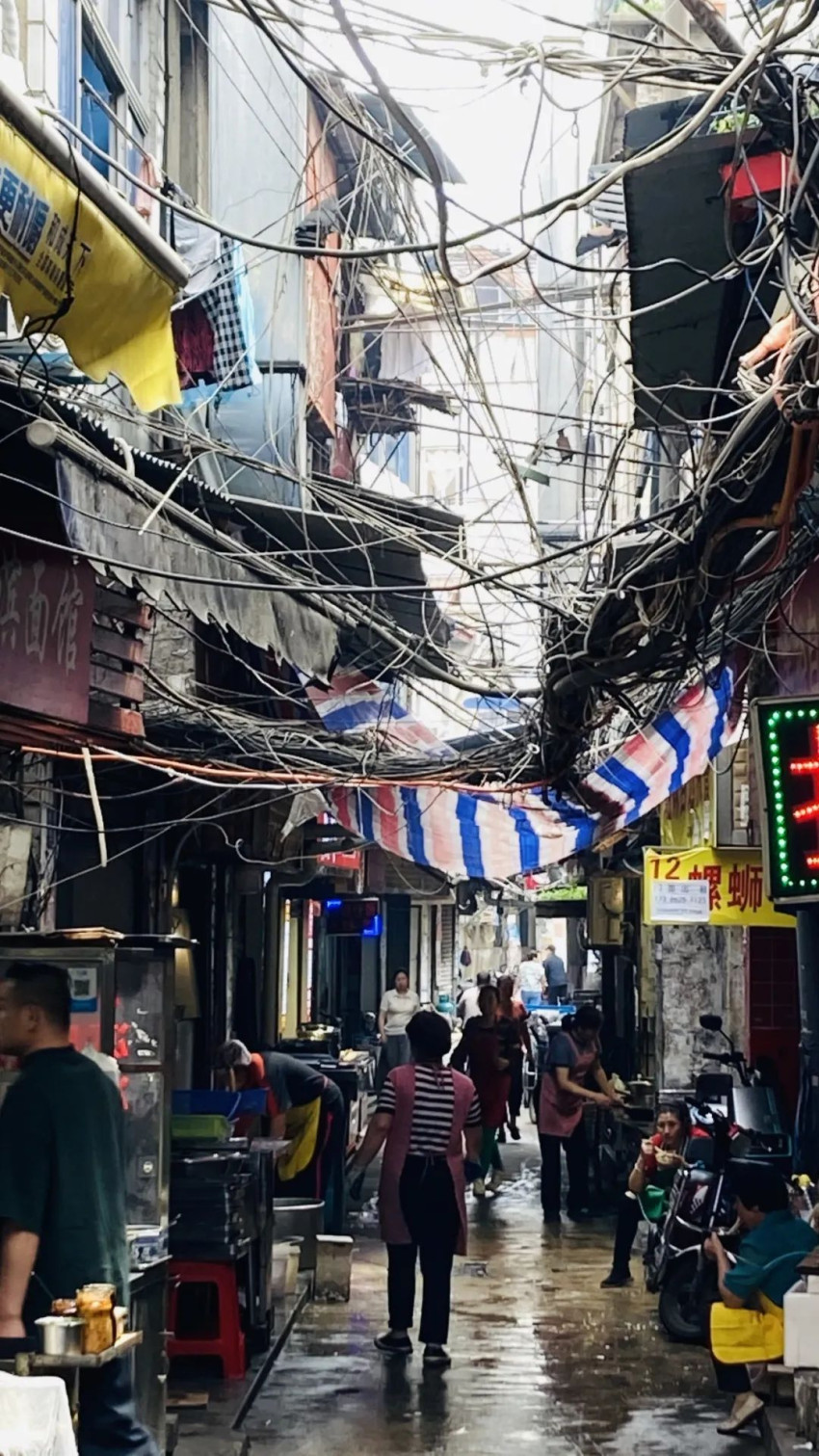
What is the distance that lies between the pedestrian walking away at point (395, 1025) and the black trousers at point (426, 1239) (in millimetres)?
11431

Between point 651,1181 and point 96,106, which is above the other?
point 96,106

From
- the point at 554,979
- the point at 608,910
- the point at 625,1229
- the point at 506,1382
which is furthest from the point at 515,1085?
the point at 554,979

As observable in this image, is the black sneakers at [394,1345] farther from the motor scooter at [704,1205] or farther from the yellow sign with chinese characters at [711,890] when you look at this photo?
the yellow sign with chinese characters at [711,890]

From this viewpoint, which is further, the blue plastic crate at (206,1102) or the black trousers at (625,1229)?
the black trousers at (625,1229)

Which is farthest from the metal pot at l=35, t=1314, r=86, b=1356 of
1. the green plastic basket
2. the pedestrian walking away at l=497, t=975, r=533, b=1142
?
the pedestrian walking away at l=497, t=975, r=533, b=1142

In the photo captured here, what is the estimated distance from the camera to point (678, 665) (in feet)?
26.2

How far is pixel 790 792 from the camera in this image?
772 centimetres

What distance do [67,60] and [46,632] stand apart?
3.91 m

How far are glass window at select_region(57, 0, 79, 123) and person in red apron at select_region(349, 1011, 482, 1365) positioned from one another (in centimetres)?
544

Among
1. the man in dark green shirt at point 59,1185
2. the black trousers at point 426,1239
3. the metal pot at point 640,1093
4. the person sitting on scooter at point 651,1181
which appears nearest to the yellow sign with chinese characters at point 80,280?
the man in dark green shirt at point 59,1185

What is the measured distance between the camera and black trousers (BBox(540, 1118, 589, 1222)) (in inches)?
630

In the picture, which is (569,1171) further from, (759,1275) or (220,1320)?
(759,1275)

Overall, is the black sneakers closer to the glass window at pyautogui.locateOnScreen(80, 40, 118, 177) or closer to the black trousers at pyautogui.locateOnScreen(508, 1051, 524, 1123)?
the glass window at pyautogui.locateOnScreen(80, 40, 118, 177)

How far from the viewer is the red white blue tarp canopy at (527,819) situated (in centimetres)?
1067
